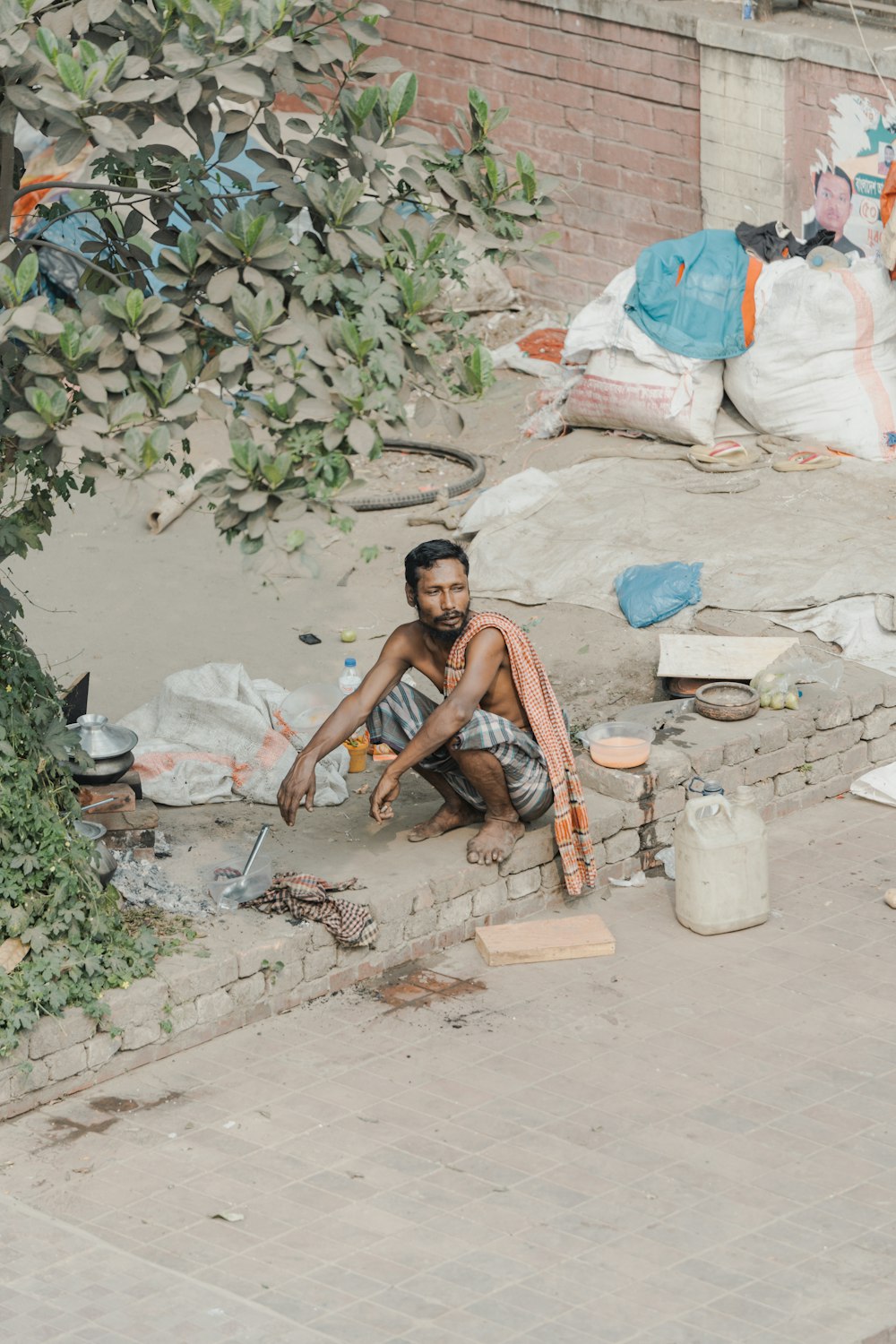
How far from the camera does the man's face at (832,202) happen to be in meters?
11.1

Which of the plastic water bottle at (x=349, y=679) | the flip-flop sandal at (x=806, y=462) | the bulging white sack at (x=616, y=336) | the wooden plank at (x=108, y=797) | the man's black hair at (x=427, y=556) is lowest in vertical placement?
the wooden plank at (x=108, y=797)

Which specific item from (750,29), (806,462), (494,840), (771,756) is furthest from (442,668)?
(750,29)

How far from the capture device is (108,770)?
7062mm

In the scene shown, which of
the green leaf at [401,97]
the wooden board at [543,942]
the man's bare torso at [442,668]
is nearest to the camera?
the green leaf at [401,97]

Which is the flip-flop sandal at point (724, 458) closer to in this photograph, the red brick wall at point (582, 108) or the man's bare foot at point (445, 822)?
the red brick wall at point (582, 108)

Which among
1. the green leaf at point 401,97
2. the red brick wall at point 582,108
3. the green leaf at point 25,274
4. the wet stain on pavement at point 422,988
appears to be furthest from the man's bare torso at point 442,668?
the red brick wall at point 582,108

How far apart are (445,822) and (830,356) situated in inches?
168

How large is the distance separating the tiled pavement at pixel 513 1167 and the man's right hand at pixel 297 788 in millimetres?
653

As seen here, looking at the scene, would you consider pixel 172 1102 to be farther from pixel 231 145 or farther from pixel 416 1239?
pixel 231 145

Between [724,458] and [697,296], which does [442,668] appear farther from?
[697,296]

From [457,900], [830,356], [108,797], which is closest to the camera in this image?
[457,900]

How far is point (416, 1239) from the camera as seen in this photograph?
16.5ft

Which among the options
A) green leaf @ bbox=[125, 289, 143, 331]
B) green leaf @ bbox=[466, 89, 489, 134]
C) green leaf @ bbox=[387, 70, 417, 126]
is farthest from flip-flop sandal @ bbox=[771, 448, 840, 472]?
green leaf @ bbox=[125, 289, 143, 331]

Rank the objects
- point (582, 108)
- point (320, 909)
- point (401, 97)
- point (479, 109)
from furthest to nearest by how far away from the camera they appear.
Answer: point (582, 108) < point (320, 909) < point (479, 109) < point (401, 97)
